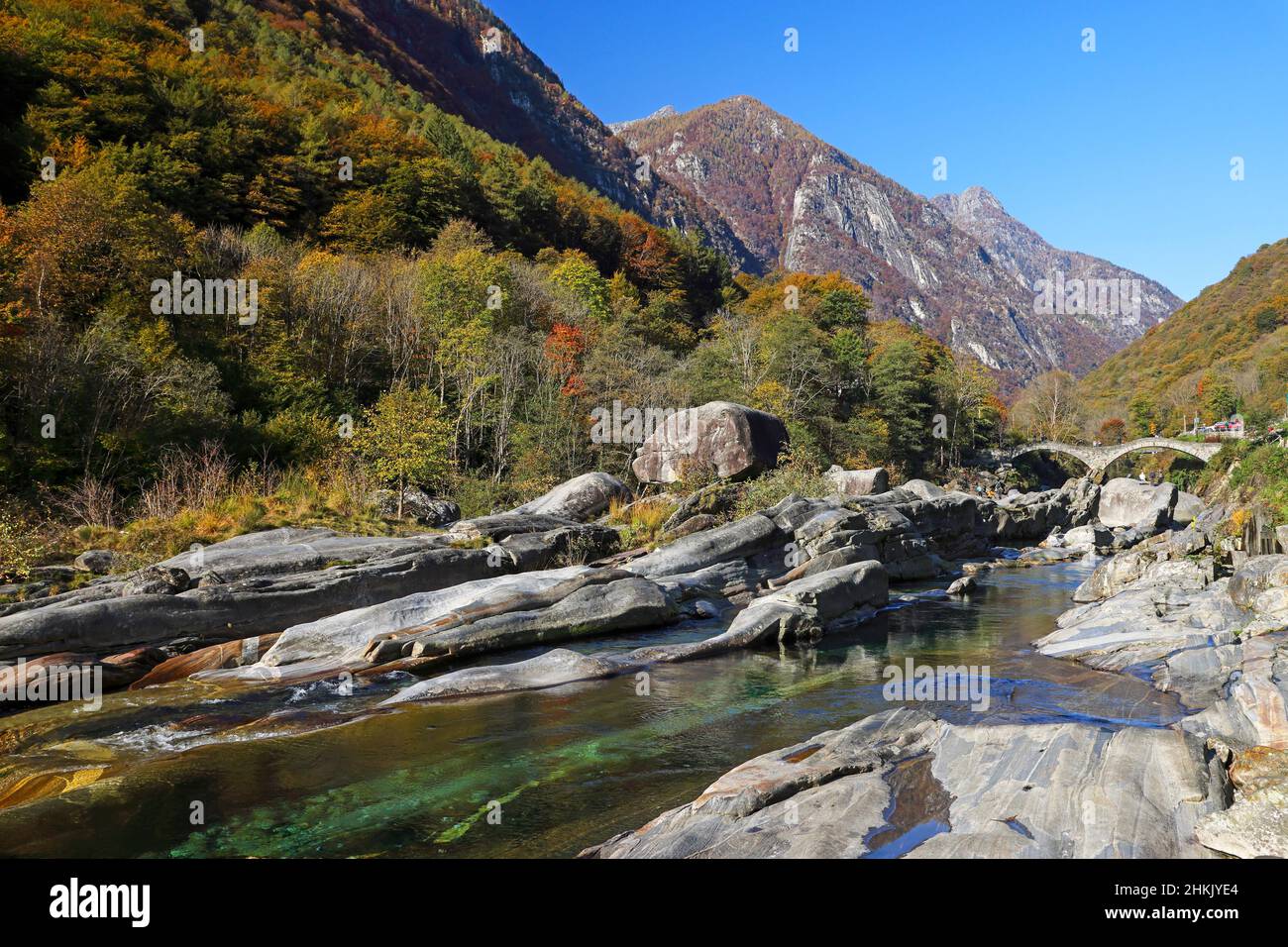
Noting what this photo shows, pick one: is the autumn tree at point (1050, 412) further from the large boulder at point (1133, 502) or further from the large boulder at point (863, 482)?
the large boulder at point (863, 482)

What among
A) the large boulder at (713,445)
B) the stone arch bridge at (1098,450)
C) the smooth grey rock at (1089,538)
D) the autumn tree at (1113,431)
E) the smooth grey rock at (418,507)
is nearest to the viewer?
the smooth grey rock at (418,507)

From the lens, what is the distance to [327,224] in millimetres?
43750

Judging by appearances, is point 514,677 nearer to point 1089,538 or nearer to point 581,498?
point 581,498

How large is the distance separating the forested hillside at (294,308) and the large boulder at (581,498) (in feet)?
8.11

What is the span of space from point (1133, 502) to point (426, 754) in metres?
52.6

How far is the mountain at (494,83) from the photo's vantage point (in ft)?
298

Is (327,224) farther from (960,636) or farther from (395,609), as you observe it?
(960,636)

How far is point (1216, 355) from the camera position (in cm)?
10512

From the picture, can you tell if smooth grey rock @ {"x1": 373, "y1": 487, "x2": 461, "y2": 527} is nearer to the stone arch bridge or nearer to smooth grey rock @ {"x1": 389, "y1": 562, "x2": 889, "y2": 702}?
smooth grey rock @ {"x1": 389, "y1": 562, "x2": 889, "y2": 702}

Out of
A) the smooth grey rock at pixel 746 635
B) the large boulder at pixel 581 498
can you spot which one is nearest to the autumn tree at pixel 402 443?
the large boulder at pixel 581 498

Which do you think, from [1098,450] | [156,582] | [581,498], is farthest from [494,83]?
[156,582]

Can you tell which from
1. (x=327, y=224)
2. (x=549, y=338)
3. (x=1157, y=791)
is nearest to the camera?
(x=1157, y=791)
